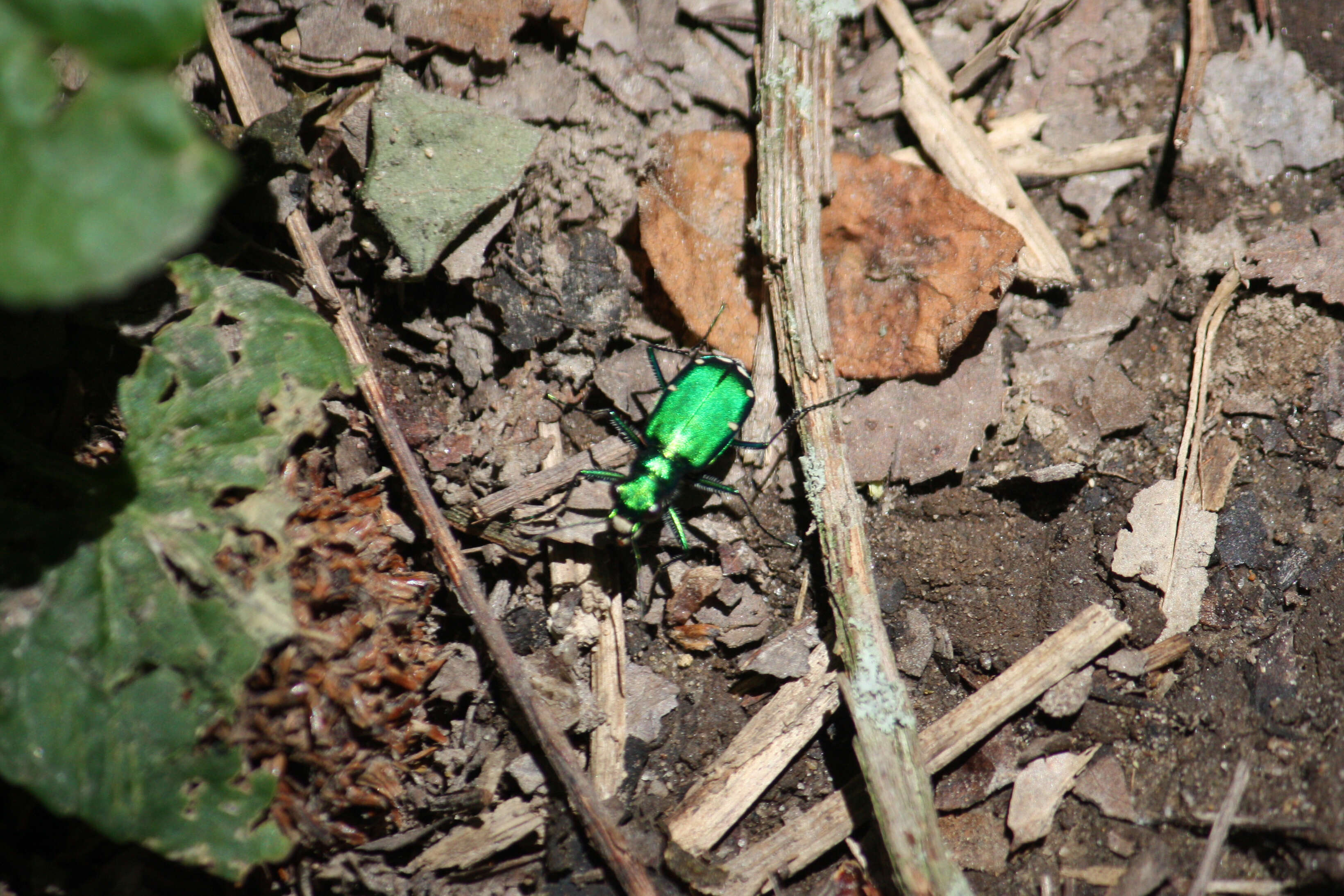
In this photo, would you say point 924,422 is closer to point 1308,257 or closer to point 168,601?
point 1308,257

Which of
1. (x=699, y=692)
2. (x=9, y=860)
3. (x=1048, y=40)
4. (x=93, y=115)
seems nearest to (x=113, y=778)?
(x=9, y=860)

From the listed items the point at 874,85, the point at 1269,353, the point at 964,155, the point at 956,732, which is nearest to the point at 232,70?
the point at 874,85

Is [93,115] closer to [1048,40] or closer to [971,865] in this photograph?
[971,865]

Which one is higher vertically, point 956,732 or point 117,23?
point 117,23

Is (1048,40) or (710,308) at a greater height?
(1048,40)

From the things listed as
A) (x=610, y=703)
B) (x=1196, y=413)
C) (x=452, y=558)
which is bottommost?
(x=610, y=703)

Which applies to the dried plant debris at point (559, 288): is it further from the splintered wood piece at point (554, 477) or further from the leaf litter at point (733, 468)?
the splintered wood piece at point (554, 477)
